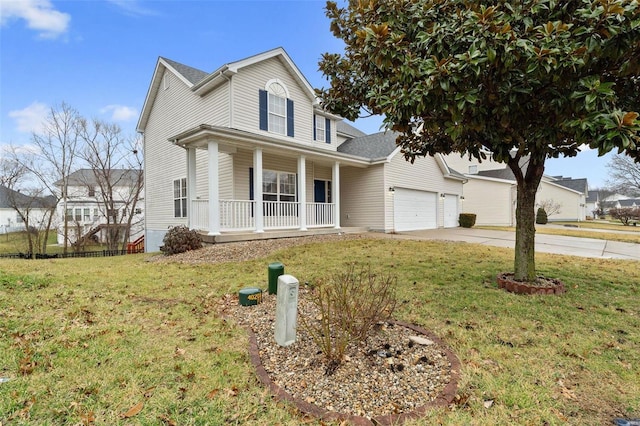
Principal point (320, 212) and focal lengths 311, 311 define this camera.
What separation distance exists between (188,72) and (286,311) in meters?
15.2

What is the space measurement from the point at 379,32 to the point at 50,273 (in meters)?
7.87

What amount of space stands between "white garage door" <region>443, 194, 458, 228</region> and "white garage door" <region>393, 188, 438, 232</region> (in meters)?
1.13

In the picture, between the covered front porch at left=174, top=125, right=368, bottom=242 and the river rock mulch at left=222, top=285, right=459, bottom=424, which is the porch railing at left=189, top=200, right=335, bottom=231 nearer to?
the covered front porch at left=174, top=125, right=368, bottom=242

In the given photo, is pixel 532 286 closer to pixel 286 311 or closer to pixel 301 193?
pixel 286 311

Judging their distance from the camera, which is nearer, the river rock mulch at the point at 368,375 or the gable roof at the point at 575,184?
the river rock mulch at the point at 368,375

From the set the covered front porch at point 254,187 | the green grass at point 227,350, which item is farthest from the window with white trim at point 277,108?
the green grass at point 227,350

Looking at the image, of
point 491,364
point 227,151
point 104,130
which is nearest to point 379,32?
point 491,364

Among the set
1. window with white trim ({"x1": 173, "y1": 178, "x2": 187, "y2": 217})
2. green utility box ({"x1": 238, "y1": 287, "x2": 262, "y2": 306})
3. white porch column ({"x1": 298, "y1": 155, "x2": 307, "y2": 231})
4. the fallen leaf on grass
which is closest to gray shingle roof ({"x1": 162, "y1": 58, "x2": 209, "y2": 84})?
window with white trim ({"x1": 173, "y1": 178, "x2": 187, "y2": 217})

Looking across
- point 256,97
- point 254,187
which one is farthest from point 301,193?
point 256,97

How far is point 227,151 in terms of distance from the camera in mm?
11500

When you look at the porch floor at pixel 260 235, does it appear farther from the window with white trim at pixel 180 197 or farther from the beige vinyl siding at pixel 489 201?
the beige vinyl siding at pixel 489 201

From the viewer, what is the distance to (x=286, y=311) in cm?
318

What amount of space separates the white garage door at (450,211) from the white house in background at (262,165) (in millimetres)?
144

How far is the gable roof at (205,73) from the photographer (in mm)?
11969
